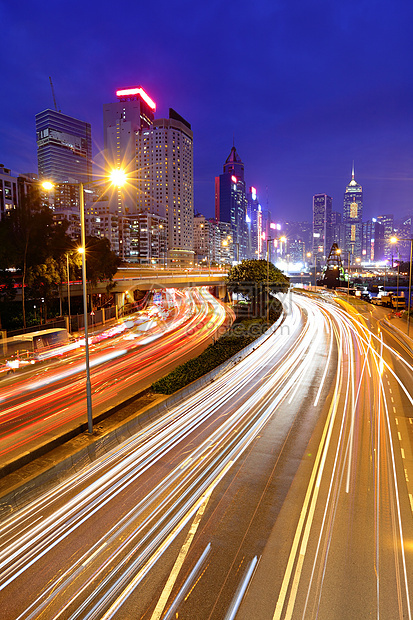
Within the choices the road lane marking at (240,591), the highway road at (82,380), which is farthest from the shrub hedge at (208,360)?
the road lane marking at (240,591)

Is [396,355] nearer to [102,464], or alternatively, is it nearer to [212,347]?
[212,347]

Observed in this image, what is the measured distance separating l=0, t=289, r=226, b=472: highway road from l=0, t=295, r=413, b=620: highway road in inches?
151

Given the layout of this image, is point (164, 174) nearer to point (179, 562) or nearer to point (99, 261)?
point (99, 261)

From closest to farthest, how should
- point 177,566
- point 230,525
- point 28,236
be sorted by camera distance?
point 177,566
point 230,525
point 28,236

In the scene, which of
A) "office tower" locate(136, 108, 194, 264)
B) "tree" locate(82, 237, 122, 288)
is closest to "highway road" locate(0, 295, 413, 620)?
Answer: "tree" locate(82, 237, 122, 288)

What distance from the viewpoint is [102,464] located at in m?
12.2

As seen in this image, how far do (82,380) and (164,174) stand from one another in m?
186

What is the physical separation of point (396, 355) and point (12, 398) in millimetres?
26837

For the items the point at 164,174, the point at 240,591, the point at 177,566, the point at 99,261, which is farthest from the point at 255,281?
the point at 164,174

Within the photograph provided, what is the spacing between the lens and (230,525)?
9117 mm

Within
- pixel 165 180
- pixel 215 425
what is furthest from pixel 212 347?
pixel 165 180

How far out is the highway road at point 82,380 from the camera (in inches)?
596

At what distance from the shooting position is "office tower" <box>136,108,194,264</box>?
189125 millimetres

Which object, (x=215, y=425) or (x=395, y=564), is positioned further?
(x=215, y=425)
